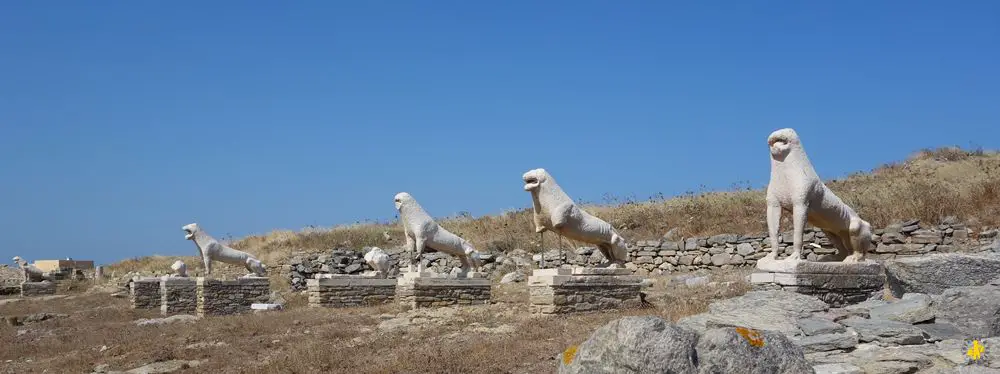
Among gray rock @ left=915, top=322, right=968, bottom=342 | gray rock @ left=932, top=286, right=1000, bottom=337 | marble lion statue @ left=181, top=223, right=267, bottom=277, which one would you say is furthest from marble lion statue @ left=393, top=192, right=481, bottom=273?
gray rock @ left=915, top=322, right=968, bottom=342

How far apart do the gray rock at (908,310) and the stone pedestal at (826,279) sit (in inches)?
31.5

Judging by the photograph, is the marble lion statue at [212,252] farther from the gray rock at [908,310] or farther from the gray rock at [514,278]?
the gray rock at [908,310]

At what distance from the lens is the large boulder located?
873 cm

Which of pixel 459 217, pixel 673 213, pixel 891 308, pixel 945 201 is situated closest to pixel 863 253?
pixel 891 308

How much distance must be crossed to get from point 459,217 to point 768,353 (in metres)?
25.2

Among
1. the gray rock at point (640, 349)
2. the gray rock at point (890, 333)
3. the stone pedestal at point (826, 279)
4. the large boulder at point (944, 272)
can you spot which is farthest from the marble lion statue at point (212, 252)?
the gray rock at point (640, 349)

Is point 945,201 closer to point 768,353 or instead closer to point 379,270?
point 379,270

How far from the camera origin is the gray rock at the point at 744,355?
435cm

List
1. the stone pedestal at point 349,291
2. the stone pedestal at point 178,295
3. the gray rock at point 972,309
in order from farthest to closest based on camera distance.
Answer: the stone pedestal at point 178,295 < the stone pedestal at point 349,291 < the gray rock at point 972,309

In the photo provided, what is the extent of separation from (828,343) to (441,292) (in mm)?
9340

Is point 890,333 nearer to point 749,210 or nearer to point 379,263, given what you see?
point 379,263

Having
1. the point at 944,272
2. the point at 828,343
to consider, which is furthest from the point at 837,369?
the point at 944,272

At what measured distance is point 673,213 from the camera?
22609 millimetres

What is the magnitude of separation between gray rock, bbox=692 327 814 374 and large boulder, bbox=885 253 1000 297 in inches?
198
